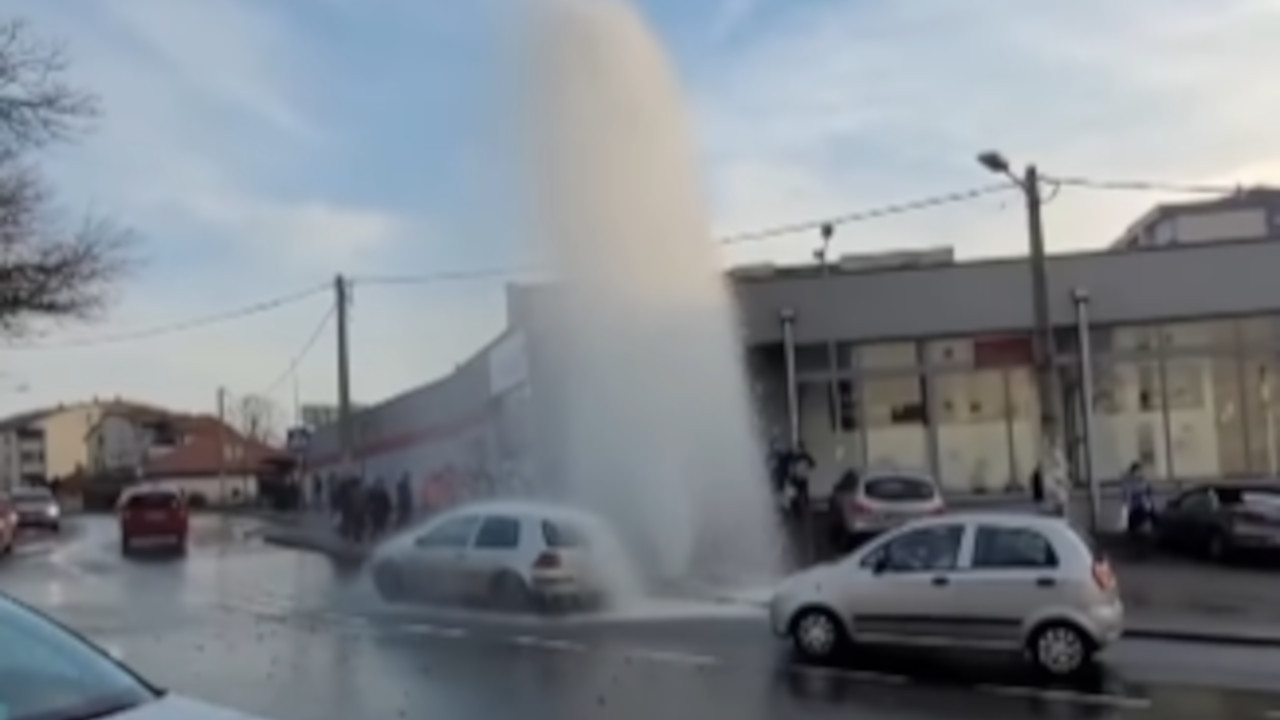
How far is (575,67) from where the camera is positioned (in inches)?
1189

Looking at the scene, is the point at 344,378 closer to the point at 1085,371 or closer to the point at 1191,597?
the point at 1085,371

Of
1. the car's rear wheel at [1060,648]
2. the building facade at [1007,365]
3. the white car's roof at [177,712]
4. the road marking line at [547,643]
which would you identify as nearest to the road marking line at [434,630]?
the road marking line at [547,643]

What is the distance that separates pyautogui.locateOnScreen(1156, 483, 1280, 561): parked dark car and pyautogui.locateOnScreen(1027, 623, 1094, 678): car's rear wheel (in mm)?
13591

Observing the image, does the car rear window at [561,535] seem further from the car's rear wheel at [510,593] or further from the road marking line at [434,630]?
the road marking line at [434,630]

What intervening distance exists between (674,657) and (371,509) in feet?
88.1

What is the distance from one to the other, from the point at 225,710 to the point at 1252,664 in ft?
42.8

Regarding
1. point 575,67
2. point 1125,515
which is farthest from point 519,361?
point 1125,515

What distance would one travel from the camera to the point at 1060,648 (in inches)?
613

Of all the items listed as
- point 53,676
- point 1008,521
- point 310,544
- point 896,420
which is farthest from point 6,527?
point 53,676

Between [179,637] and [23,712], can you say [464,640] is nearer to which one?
[179,637]

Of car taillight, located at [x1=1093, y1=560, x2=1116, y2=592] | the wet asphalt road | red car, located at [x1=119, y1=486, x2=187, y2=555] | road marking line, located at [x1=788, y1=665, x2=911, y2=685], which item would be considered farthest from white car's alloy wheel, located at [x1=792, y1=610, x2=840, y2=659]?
red car, located at [x1=119, y1=486, x2=187, y2=555]

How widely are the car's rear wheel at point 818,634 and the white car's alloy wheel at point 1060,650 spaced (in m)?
2.04

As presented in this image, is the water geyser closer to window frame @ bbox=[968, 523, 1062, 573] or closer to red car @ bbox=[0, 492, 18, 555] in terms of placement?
window frame @ bbox=[968, 523, 1062, 573]

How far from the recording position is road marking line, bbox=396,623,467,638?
19.5 meters
